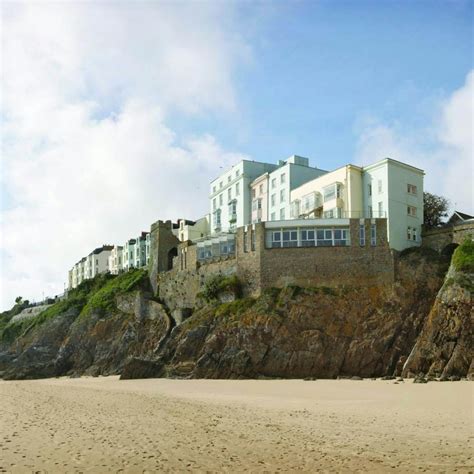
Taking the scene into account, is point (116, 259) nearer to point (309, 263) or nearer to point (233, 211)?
point (233, 211)

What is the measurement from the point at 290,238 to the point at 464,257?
541 inches

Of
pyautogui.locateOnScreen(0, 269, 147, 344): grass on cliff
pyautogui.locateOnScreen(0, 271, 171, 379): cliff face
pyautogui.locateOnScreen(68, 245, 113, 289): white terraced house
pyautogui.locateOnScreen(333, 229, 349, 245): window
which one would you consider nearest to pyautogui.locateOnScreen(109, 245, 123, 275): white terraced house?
pyautogui.locateOnScreen(68, 245, 113, 289): white terraced house

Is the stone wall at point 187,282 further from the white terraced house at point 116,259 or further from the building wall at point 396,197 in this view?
the white terraced house at point 116,259

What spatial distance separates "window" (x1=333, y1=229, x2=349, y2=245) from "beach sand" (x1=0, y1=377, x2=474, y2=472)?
633 inches

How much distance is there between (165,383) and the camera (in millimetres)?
38375

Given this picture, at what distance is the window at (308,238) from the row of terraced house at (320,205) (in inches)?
3.3

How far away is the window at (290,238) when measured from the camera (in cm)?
4625

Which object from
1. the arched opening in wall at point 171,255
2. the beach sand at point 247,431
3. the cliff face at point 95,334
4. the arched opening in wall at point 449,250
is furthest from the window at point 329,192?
the beach sand at point 247,431

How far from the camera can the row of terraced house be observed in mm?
45562

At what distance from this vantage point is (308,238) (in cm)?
4597

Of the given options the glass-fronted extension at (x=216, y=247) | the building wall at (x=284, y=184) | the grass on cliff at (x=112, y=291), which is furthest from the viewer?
the grass on cliff at (x=112, y=291)

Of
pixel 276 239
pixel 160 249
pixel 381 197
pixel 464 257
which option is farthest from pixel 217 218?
pixel 464 257

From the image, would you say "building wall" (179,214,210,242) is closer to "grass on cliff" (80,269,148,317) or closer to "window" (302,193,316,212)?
"grass on cliff" (80,269,148,317)

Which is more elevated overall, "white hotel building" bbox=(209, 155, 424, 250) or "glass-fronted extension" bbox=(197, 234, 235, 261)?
"white hotel building" bbox=(209, 155, 424, 250)
